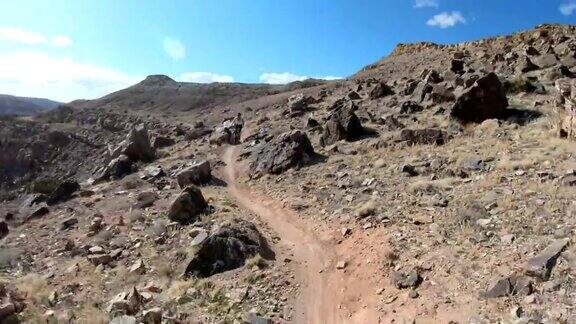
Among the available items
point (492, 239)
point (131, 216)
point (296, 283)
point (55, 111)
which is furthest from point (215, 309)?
point (55, 111)

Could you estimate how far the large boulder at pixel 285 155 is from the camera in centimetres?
2208

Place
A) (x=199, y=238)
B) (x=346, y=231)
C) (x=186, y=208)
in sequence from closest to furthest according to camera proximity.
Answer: (x=346, y=231) < (x=199, y=238) < (x=186, y=208)

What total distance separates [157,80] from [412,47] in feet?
210

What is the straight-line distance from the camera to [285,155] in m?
22.5

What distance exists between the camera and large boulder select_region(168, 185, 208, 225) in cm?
1706

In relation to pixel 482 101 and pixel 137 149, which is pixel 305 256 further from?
pixel 137 149

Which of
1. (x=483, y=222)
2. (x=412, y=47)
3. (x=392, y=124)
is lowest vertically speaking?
(x=483, y=222)

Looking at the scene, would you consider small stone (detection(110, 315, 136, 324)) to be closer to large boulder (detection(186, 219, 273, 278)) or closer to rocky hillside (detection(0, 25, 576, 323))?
rocky hillside (detection(0, 25, 576, 323))

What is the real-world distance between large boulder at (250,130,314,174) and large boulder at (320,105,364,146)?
2167mm

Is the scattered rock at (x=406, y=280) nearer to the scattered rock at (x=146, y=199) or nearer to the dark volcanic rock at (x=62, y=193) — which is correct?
the scattered rock at (x=146, y=199)

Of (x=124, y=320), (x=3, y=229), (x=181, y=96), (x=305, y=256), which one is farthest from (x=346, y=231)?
(x=181, y=96)

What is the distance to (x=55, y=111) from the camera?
8381cm

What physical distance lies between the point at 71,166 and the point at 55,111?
4077 cm

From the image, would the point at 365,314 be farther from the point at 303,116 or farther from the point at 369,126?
the point at 303,116
